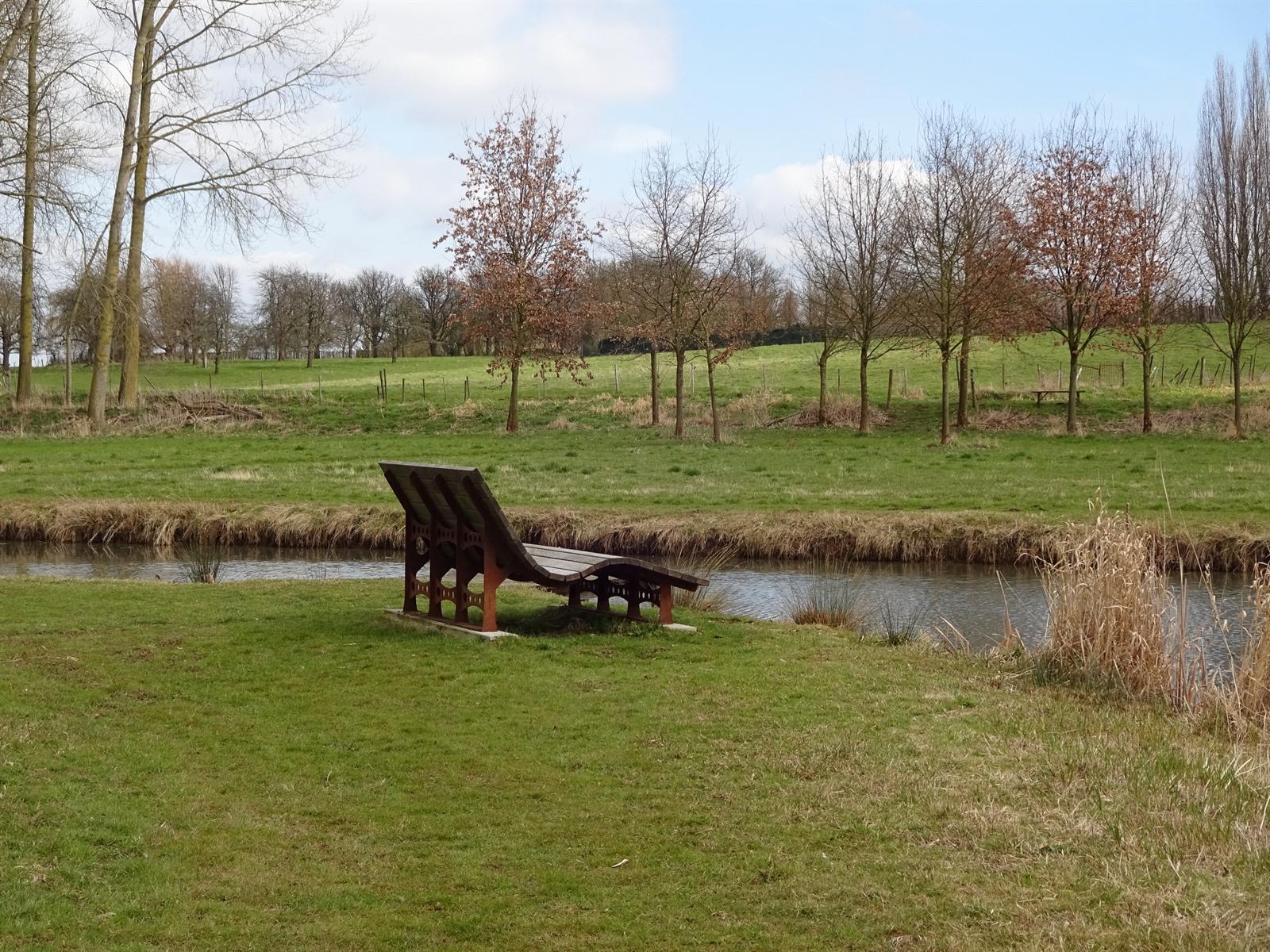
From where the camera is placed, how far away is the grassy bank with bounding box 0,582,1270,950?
459cm

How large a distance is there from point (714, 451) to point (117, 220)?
1846 centimetres

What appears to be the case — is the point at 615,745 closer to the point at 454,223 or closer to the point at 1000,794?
the point at 1000,794

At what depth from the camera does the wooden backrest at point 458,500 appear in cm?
921

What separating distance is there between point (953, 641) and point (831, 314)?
27746 mm

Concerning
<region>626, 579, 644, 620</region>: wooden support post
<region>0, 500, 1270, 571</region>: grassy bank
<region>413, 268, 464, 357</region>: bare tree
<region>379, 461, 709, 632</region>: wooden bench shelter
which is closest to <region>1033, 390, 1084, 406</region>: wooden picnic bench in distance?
<region>0, 500, 1270, 571</region>: grassy bank

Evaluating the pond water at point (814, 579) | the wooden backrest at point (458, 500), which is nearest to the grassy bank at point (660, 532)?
the pond water at point (814, 579)

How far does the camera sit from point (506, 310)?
38.3m

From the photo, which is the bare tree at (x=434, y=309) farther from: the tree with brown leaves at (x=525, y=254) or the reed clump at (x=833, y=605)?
the reed clump at (x=833, y=605)

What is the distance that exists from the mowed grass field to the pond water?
2.32m

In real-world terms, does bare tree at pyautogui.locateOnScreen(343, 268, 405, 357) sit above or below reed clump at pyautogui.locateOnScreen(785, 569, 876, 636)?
above

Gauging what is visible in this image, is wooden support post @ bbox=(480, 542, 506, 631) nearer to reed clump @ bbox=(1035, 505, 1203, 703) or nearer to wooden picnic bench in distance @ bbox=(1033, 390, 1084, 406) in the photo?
→ reed clump @ bbox=(1035, 505, 1203, 703)

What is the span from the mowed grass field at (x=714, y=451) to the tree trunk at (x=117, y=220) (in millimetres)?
1172

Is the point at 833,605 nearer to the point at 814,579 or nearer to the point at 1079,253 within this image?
the point at 814,579

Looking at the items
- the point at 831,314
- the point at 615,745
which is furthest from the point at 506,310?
the point at 615,745
